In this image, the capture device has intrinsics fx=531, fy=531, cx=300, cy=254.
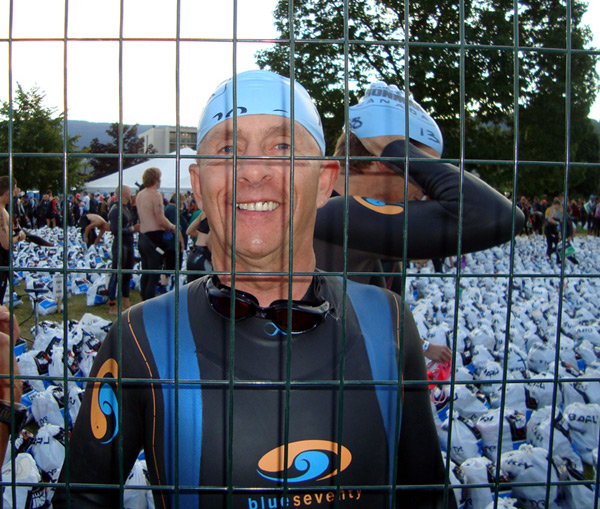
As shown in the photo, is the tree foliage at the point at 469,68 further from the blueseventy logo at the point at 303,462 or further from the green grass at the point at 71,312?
the blueseventy logo at the point at 303,462

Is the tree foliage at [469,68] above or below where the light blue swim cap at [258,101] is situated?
above

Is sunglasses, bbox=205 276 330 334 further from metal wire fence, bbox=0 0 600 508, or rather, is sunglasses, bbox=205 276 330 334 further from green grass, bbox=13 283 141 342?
green grass, bbox=13 283 141 342

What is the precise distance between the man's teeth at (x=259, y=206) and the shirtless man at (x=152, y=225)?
5665mm

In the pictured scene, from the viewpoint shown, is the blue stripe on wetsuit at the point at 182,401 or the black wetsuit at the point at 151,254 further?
the black wetsuit at the point at 151,254

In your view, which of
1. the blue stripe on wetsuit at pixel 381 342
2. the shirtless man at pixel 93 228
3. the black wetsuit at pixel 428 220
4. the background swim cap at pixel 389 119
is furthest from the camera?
the shirtless man at pixel 93 228

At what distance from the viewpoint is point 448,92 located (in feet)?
45.6

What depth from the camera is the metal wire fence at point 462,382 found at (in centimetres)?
87

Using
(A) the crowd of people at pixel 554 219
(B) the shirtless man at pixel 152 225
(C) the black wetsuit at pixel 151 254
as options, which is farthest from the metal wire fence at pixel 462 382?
(B) the shirtless man at pixel 152 225

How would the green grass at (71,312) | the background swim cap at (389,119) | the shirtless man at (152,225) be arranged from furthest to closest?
the green grass at (71,312) < the shirtless man at (152,225) < the background swim cap at (389,119)

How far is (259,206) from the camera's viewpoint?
4.17ft

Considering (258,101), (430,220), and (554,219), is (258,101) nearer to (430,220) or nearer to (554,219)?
(430,220)

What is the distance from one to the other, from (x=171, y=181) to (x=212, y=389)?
2115cm

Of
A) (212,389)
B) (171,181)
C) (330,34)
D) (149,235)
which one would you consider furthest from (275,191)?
(171,181)

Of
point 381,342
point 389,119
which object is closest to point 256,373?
point 381,342
